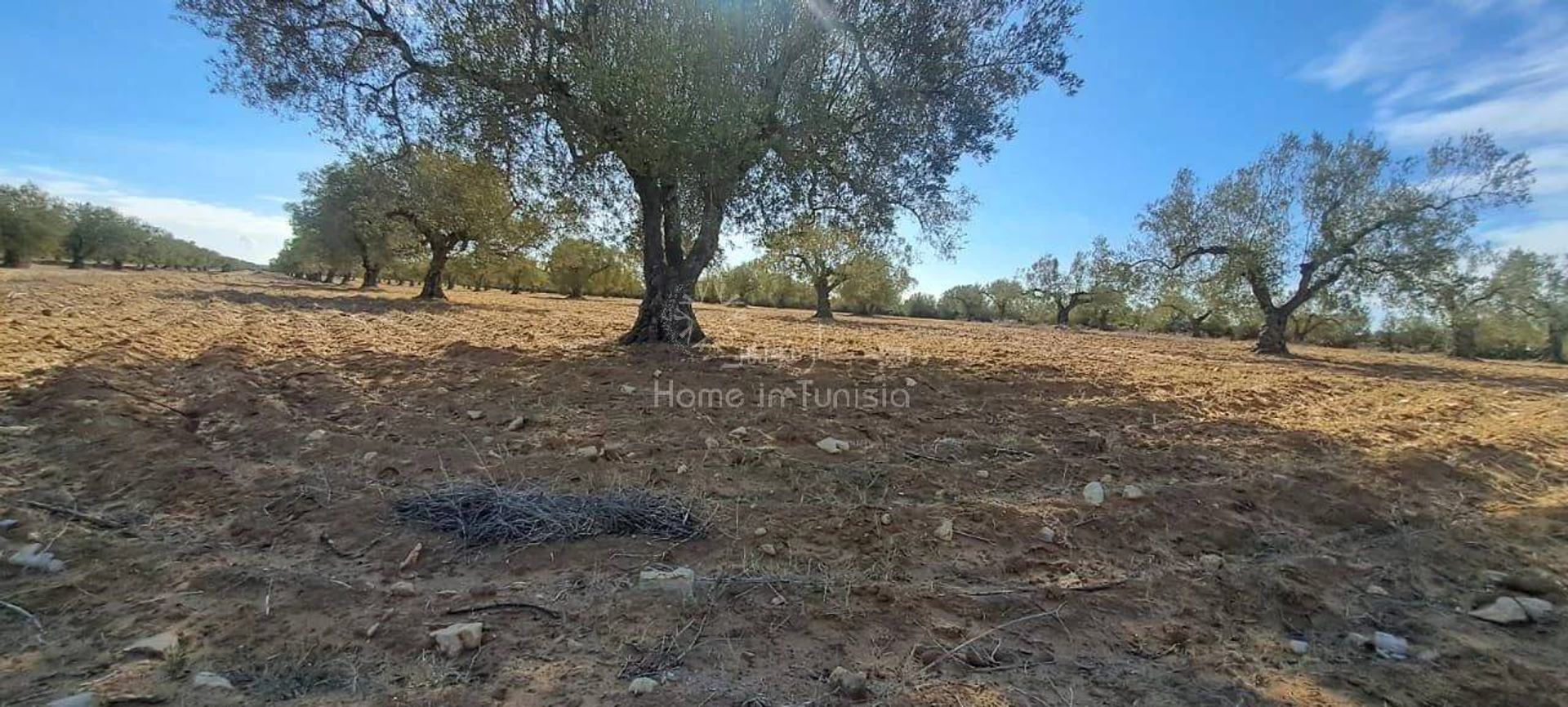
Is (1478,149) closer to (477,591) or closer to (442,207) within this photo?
(477,591)

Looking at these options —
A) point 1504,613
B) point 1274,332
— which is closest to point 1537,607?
point 1504,613

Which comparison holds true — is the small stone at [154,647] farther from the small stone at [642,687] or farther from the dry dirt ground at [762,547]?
the small stone at [642,687]

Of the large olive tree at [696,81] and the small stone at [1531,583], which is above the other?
the large olive tree at [696,81]

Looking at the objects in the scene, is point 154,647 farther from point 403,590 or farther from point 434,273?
point 434,273

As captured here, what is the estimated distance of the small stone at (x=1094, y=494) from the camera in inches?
165

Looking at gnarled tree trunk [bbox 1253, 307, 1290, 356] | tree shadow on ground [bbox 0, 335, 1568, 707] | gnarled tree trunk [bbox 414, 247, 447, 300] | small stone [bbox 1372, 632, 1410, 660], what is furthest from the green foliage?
gnarled tree trunk [bbox 1253, 307, 1290, 356]

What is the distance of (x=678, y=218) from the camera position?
34.9 feet

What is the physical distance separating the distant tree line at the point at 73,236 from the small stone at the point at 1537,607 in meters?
66.6

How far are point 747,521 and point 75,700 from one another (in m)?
2.74

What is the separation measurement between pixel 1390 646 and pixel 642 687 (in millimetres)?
3421

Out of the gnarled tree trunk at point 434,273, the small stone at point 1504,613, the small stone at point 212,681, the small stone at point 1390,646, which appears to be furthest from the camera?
the gnarled tree trunk at point 434,273

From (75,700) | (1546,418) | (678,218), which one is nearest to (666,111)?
(678,218)

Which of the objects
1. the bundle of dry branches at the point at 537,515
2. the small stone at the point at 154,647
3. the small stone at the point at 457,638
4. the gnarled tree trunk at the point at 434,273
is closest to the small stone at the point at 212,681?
the small stone at the point at 154,647

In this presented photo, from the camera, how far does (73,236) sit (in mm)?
50531
